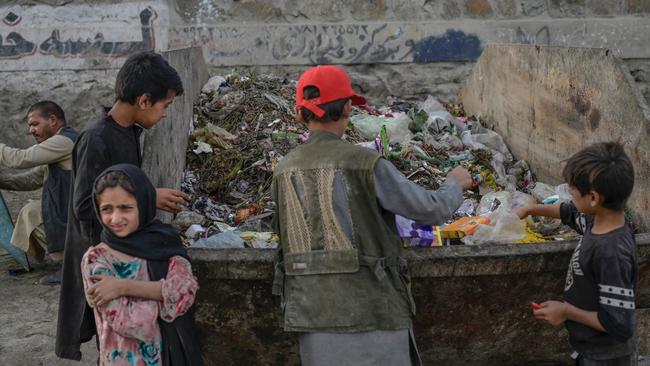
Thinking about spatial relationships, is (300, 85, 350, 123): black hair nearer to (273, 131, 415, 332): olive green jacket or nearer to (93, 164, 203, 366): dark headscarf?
(273, 131, 415, 332): olive green jacket

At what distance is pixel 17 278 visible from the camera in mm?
4926

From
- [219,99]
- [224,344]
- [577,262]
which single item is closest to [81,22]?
[219,99]

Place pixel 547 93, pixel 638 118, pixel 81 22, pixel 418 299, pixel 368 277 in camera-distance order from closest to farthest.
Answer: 1. pixel 368 277
2. pixel 418 299
3. pixel 638 118
4. pixel 547 93
5. pixel 81 22

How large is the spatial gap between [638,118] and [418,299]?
1479 mm

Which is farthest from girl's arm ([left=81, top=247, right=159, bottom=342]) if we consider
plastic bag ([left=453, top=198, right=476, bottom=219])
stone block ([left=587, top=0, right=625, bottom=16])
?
stone block ([left=587, top=0, right=625, bottom=16])

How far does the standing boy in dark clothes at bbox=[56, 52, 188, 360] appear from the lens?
2.48 m

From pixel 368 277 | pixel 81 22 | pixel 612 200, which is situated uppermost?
pixel 81 22

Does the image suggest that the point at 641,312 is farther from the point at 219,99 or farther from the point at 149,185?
the point at 219,99

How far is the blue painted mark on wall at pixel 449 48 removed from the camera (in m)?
7.75

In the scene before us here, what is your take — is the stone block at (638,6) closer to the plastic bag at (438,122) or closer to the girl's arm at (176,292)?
the plastic bag at (438,122)

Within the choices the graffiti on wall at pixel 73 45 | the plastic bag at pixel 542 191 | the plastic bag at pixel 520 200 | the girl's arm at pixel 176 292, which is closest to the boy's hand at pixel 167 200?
the girl's arm at pixel 176 292

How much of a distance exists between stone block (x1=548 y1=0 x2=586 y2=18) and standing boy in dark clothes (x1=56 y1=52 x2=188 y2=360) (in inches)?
246

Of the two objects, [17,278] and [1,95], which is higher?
[1,95]

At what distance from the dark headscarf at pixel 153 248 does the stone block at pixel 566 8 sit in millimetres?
6623
